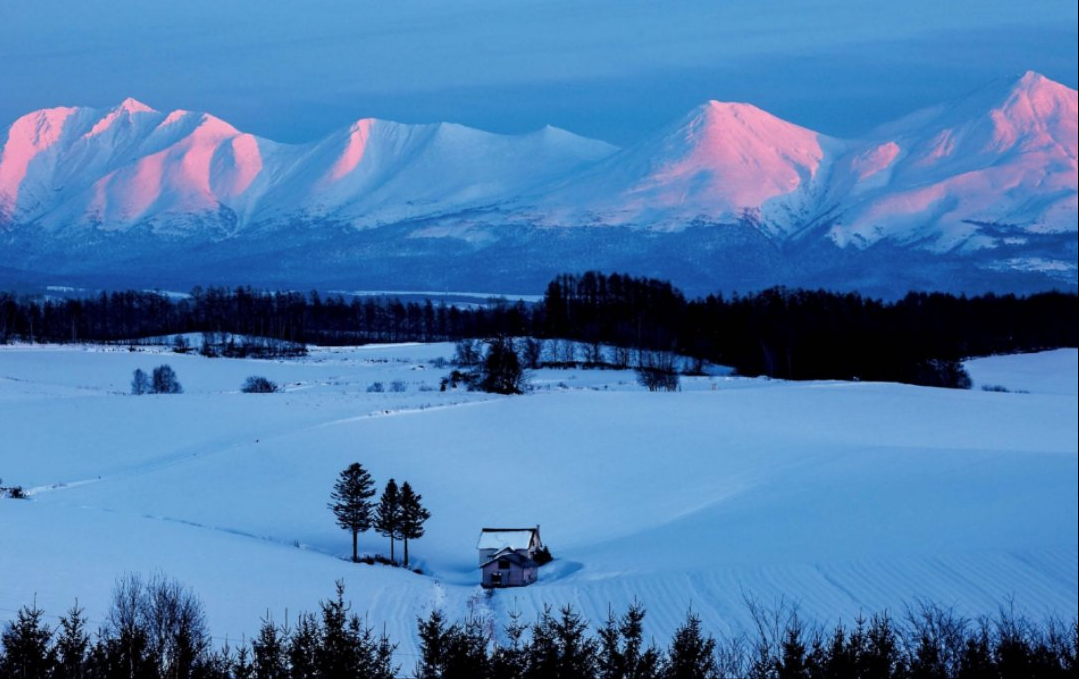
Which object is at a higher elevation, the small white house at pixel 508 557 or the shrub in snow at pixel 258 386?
the shrub in snow at pixel 258 386

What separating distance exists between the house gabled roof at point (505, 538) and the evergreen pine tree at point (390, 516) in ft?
4.09

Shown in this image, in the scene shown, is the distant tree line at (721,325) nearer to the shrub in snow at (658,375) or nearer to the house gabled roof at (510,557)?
the shrub in snow at (658,375)

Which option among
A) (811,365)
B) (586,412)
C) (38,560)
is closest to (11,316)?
(38,560)

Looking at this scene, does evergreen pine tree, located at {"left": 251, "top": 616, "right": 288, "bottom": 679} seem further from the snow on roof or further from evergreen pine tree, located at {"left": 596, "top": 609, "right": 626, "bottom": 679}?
the snow on roof

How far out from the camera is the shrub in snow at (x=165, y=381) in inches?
861

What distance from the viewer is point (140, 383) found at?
70.1ft

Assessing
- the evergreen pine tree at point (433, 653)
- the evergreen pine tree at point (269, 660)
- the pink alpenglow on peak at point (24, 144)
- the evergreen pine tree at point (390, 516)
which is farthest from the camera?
the evergreen pine tree at point (390, 516)

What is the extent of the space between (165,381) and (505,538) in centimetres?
643

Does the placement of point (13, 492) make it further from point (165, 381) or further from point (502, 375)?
point (502, 375)

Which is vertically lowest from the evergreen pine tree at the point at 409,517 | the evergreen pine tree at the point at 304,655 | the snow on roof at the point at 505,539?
the evergreen pine tree at the point at 304,655

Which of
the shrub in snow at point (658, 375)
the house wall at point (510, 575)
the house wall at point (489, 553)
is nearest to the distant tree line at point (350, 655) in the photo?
the house wall at point (510, 575)

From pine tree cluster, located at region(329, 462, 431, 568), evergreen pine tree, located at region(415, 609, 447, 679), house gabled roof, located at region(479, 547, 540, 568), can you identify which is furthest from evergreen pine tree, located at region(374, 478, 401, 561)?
evergreen pine tree, located at region(415, 609, 447, 679)

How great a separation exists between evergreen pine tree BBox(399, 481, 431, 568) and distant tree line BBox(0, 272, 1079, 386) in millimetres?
14804

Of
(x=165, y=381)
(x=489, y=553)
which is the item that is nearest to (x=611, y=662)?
(x=489, y=553)
